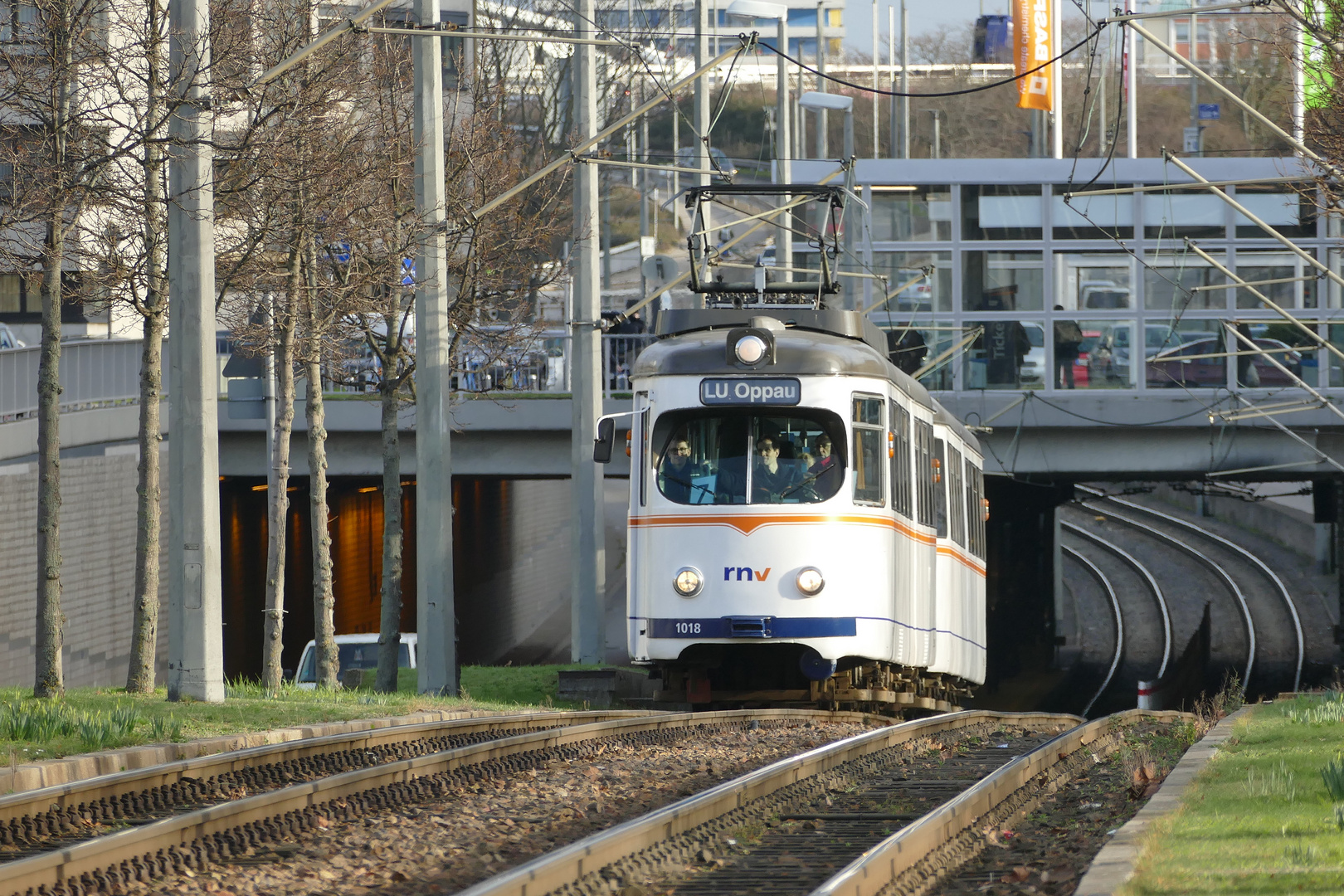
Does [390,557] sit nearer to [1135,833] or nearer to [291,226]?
[291,226]

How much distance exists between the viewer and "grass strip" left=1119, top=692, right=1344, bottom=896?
6.38m

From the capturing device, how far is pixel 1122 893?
6043 mm

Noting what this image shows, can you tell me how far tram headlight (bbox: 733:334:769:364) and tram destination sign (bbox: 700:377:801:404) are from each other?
0.16 meters

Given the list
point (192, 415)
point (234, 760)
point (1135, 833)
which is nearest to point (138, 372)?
point (192, 415)

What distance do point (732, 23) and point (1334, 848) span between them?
102478mm

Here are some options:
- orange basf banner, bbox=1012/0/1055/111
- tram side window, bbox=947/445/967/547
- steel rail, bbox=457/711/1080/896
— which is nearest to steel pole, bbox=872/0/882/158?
orange basf banner, bbox=1012/0/1055/111

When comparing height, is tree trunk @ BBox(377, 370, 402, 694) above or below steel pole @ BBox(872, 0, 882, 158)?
below

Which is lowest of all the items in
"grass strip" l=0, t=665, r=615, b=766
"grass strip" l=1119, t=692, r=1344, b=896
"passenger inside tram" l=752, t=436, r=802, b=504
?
"grass strip" l=0, t=665, r=615, b=766

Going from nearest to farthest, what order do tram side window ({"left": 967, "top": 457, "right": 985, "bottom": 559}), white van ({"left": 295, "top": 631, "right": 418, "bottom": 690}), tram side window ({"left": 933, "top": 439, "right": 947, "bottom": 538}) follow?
tram side window ({"left": 933, "top": 439, "right": 947, "bottom": 538})
tram side window ({"left": 967, "top": 457, "right": 985, "bottom": 559})
white van ({"left": 295, "top": 631, "right": 418, "bottom": 690})

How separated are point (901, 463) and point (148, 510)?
21.9ft

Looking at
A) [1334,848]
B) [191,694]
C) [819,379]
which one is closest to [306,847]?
[1334,848]

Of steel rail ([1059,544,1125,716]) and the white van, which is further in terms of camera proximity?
steel rail ([1059,544,1125,716])

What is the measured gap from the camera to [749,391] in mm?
15000

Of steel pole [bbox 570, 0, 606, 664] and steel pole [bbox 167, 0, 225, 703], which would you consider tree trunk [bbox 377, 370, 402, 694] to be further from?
steel pole [bbox 167, 0, 225, 703]
